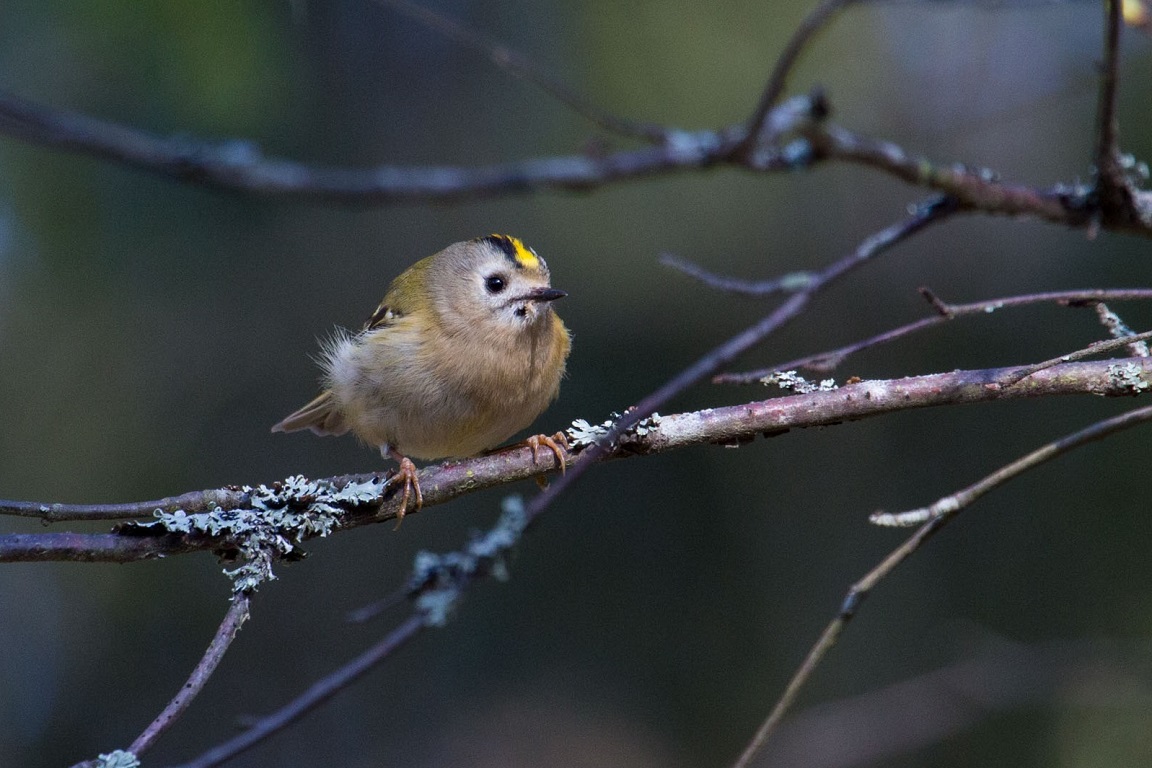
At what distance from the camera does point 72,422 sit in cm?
473

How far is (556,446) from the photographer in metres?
2.11

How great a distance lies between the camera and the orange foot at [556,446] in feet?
6.78

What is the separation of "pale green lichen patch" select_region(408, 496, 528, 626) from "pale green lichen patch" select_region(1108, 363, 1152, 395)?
3.52ft

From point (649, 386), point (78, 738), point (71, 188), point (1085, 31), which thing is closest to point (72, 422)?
point (71, 188)

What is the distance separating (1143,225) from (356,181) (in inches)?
79.1

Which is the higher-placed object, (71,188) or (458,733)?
(71,188)

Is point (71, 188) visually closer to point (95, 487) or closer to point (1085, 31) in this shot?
point (95, 487)

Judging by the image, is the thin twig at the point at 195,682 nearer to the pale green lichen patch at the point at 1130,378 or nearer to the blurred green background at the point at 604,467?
the pale green lichen patch at the point at 1130,378

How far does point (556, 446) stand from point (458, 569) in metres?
0.44

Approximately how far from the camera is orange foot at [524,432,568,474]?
2066 millimetres

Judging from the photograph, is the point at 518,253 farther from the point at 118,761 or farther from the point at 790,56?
the point at 118,761

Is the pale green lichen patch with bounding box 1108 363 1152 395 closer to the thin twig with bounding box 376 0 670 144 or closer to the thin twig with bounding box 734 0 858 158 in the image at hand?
the thin twig with bounding box 734 0 858 158

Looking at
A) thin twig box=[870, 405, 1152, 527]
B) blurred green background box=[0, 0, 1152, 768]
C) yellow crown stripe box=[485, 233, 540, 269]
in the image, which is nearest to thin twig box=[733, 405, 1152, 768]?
thin twig box=[870, 405, 1152, 527]

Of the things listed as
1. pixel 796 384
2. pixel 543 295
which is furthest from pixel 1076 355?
pixel 543 295
